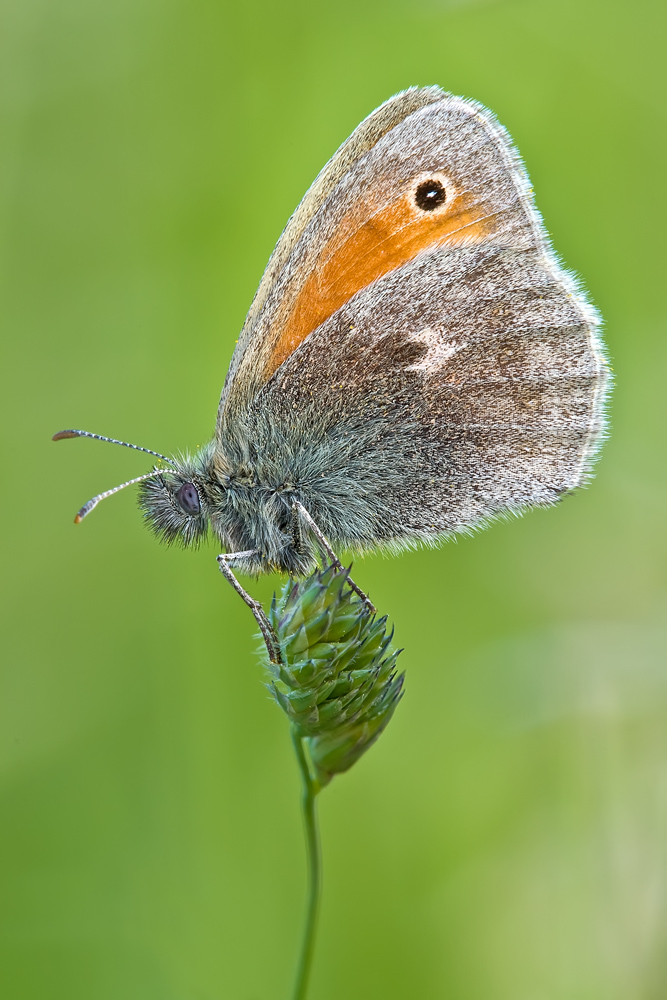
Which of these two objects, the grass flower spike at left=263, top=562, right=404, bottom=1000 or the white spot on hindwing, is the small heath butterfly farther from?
the grass flower spike at left=263, top=562, right=404, bottom=1000

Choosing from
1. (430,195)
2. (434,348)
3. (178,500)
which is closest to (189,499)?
(178,500)

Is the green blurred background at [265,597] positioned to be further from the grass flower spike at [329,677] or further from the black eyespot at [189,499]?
the grass flower spike at [329,677]

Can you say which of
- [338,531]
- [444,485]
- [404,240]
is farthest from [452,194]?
[338,531]

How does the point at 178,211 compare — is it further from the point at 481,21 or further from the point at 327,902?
the point at 327,902

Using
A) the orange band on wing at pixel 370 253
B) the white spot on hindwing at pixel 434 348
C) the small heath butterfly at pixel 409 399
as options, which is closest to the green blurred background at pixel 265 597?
the small heath butterfly at pixel 409 399

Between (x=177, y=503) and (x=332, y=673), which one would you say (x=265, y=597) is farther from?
(x=332, y=673)

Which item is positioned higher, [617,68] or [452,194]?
[617,68]

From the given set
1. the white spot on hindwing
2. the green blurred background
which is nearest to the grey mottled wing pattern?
the white spot on hindwing

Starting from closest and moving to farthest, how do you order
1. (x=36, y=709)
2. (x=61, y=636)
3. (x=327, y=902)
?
(x=327, y=902) < (x=36, y=709) < (x=61, y=636)

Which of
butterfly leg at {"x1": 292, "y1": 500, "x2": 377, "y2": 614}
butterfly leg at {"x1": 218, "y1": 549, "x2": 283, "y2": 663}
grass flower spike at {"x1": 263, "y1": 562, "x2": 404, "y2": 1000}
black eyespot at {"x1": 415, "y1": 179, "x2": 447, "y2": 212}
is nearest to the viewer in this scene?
grass flower spike at {"x1": 263, "y1": 562, "x2": 404, "y2": 1000}
